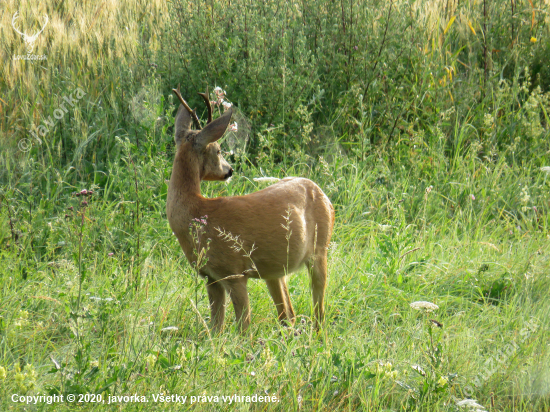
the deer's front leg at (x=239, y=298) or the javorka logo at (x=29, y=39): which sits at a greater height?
the javorka logo at (x=29, y=39)

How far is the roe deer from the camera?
3.64 meters

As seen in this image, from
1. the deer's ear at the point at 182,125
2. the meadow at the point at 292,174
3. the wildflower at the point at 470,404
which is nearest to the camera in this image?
the wildflower at the point at 470,404

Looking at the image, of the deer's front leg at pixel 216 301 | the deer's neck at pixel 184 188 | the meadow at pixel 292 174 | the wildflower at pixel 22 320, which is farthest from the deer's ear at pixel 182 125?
the wildflower at pixel 22 320

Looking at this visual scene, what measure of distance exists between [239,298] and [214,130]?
3.32 feet

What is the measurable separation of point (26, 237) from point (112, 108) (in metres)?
2.14

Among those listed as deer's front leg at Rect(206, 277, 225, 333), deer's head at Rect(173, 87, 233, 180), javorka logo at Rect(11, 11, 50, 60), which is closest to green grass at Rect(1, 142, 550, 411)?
deer's front leg at Rect(206, 277, 225, 333)

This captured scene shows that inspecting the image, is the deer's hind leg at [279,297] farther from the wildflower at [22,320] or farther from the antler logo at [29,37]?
the antler logo at [29,37]

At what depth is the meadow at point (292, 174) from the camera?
9.86ft

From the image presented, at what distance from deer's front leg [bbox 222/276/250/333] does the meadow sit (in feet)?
0.32

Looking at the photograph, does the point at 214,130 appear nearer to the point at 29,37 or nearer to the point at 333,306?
the point at 333,306

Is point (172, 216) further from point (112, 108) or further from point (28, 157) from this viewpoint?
point (112, 108)

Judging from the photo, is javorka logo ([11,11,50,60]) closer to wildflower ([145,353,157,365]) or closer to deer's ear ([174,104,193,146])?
deer's ear ([174,104,193,146])

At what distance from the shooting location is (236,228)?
3.71 metres

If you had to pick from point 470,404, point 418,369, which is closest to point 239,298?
point 418,369
